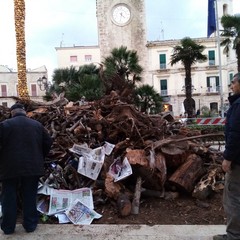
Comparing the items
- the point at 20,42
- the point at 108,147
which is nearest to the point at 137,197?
the point at 108,147

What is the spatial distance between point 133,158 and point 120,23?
45.4m

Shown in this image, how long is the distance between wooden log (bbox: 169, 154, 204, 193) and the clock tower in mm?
43804

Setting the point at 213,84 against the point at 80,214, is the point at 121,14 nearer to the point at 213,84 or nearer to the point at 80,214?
the point at 213,84

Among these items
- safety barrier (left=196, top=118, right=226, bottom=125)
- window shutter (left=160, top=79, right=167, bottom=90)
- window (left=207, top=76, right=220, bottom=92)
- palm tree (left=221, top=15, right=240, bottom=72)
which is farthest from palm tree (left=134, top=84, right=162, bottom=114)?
window (left=207, top=76, right=220, bottom=92)

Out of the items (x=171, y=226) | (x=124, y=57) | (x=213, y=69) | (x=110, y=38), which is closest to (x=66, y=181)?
(x=171, y=226)

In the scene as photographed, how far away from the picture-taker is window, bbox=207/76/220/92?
53.8m

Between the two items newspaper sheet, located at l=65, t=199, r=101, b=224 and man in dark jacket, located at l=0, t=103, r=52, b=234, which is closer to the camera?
man in dark jacket, located at l=0, t=103, r=52, b=234

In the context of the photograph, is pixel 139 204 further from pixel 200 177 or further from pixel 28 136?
pixel 28 136

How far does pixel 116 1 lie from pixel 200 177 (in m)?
46.1

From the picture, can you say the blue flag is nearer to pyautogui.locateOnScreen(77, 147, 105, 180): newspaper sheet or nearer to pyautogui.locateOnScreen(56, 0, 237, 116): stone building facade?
pyautogui.locateOnScreen(56, 0, 237, 116): stone building facade

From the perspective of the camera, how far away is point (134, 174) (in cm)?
544

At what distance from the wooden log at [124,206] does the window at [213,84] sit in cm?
5050

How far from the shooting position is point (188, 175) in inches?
214

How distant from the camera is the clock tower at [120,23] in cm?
4891
